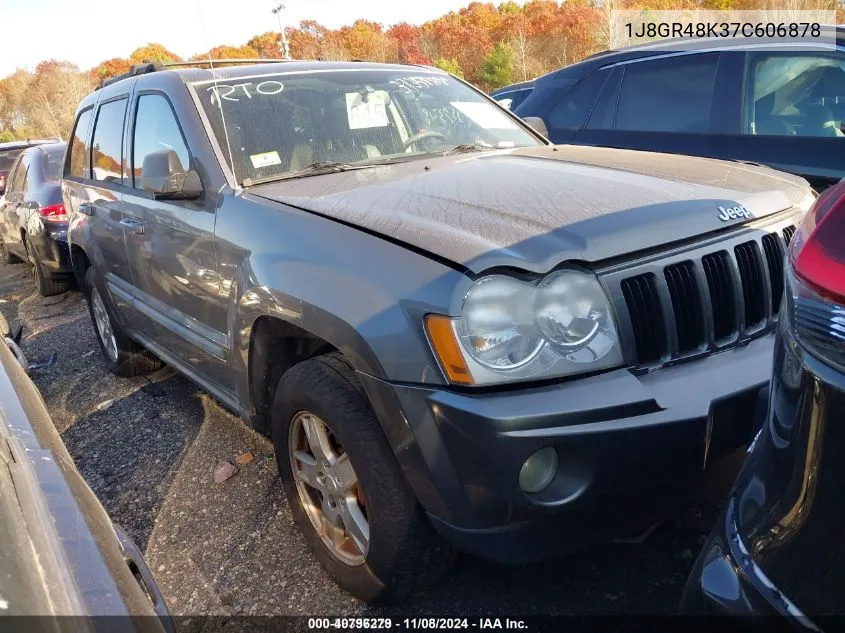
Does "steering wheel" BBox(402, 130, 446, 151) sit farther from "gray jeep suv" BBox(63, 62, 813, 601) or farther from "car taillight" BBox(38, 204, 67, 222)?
"car taillight" BBox(38, 204, 67, 222)

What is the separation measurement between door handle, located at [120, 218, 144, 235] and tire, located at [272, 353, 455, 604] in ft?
5.03

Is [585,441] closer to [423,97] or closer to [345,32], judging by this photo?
[423,97]

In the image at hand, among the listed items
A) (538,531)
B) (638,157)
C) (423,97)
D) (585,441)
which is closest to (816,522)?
(585,441)

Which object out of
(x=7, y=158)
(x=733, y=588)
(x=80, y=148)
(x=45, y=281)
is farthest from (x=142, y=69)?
(x=7, y=158)

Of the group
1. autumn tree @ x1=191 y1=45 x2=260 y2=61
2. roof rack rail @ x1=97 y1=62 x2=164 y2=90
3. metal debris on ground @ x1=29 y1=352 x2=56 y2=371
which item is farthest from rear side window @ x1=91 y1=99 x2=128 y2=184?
metal debris on ground @ x1=29 y1=352 x2=56 y2=371

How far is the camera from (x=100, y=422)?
4.07 meters

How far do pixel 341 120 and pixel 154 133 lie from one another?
991 millimetres

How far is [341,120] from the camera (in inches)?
125

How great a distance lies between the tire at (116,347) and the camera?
175 inches

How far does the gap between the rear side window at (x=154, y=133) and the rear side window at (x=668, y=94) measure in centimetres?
332

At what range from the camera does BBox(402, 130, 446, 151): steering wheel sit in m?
3.27

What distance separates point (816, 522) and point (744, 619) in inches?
9.3

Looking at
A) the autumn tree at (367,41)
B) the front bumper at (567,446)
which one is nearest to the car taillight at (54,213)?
the front bumper at (567,446)

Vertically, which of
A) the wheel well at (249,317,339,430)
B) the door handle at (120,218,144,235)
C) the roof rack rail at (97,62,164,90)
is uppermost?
the roof rack rail at (97,62,164,90)
